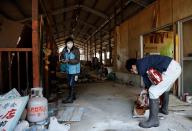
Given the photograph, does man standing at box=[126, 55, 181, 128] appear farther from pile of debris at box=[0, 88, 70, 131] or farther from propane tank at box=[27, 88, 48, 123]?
propane tank at box=[27, 88, 48, 123]

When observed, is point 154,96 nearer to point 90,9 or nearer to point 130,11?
point 130,11

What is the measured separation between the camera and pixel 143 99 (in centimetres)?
376

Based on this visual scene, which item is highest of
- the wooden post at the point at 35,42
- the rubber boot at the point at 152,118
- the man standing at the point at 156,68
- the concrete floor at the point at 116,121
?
the wooden post at the point at 35,42

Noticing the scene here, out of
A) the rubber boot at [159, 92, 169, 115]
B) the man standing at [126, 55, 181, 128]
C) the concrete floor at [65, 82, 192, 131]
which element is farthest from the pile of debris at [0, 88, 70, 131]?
the rubber boot at [159, 92, 169, 115]

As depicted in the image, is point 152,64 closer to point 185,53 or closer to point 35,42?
point 35,42

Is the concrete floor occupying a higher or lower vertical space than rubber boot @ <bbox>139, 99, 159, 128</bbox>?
lower

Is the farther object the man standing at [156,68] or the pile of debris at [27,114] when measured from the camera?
the man standing at [156,68]

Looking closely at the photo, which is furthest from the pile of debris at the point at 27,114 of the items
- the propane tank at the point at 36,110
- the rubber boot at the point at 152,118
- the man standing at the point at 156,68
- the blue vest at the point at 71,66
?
the blue vest at the point at 71,66

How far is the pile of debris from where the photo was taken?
2.64 metres

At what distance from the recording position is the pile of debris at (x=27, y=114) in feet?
8.65

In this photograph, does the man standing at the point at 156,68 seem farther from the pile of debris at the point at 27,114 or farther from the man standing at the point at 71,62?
the man standing at the point at 71,62

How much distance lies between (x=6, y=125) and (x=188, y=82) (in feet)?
13.3

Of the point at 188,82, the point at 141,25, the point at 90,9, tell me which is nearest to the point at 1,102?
the point at 188,82

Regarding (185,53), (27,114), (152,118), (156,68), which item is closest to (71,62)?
(27,114)
